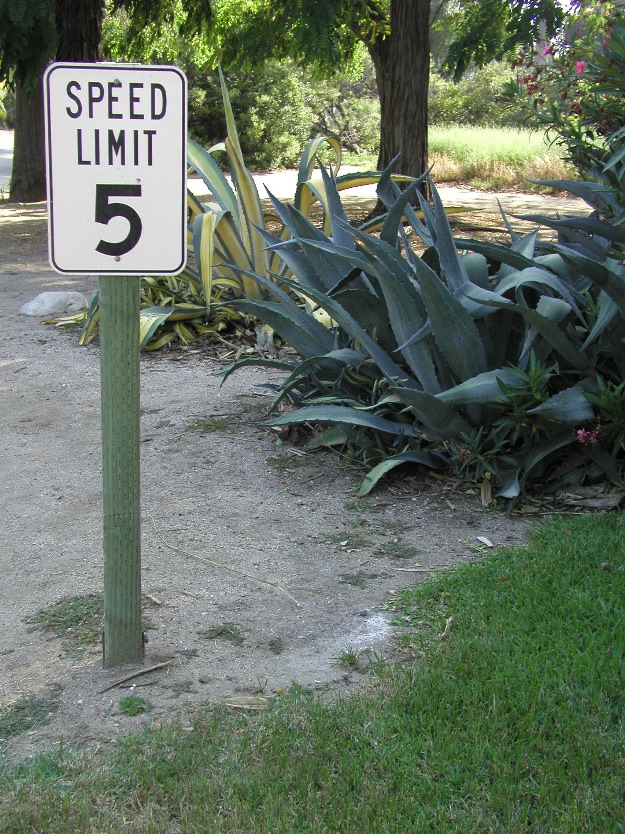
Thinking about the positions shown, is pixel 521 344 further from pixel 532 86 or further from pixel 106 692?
pixel 106 692

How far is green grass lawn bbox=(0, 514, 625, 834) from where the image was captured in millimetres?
2256

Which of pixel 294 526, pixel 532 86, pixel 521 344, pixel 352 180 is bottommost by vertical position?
pixel 294 526

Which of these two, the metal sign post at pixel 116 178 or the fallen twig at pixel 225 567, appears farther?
the fallen twig at pixel 225 567

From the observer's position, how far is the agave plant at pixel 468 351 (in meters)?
4.09

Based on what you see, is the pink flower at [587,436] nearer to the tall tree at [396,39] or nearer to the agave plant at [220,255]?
the agave plant at [220,255]

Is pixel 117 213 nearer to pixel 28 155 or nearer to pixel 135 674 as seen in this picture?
pixel 135 674

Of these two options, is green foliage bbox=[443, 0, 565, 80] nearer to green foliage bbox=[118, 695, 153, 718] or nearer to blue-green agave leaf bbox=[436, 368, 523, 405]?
blue-green agave leaf bbox=[436, 368, 523, 405]

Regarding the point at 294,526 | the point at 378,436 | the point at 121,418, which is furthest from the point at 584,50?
the point at 121,418

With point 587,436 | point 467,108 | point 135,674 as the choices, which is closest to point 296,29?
point 587,436

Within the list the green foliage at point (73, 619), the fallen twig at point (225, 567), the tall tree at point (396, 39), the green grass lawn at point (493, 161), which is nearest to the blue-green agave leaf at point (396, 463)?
the fallen twig at point (225, 567)

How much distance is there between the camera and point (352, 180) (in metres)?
7.06

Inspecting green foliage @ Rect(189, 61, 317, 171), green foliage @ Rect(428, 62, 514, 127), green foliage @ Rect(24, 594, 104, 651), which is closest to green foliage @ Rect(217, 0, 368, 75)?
green foliage @ Rect(24, 594, 104, 651)

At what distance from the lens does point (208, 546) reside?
3898 mm

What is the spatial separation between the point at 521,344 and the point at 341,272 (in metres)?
1.09
